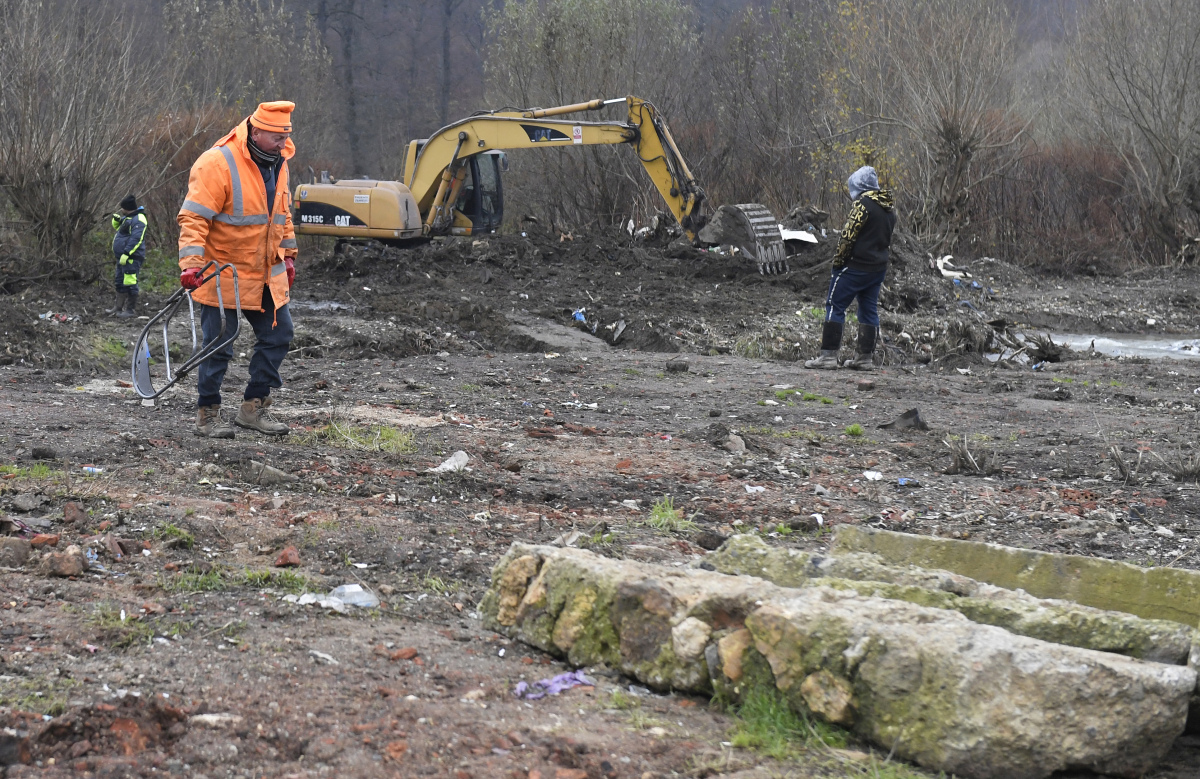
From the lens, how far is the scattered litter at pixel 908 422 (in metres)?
7.62

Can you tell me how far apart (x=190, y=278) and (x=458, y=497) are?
1808 mm

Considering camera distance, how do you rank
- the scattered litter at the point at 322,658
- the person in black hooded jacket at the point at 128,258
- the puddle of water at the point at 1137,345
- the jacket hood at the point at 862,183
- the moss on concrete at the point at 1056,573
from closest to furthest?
the scattered litter at the point at 322,658
the moss on concrete at the point at 1056,573
the jacket hood at the point at 862,183
the person in black hooded jacket at the point at 128,258
the puddle of water at the point at 1137,345

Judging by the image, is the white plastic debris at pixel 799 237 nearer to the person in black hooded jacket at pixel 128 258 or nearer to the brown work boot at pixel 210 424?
the person in black hooded jacket at pixel 128 258

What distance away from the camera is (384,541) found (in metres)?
4.32

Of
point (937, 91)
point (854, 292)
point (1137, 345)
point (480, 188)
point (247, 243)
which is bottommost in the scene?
point (1137, 345)

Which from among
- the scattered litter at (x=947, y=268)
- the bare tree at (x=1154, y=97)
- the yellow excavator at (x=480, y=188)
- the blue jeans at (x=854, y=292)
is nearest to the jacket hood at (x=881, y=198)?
the blue jeans at (x=854, y=292)

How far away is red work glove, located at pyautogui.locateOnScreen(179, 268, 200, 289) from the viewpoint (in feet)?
18.5

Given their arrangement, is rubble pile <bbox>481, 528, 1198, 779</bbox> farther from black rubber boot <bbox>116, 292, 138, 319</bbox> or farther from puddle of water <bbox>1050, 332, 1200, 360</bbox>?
puddle of water <bbox>1050, 332, 1200, 360</bbox>

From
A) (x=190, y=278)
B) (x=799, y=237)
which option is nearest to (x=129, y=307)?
(x=190, y=278)

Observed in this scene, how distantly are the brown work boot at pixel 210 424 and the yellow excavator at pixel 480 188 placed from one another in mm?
9879

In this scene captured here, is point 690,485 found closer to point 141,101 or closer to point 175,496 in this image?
point 175,496

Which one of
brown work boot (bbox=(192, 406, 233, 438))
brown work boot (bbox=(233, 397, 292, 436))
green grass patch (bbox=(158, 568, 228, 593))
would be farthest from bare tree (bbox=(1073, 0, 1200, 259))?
green grass patch (bbox=(158, 568, 228, 593))

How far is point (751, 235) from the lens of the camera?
16188 millimetres

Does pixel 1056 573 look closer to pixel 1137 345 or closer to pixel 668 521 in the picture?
pixel 668 521
